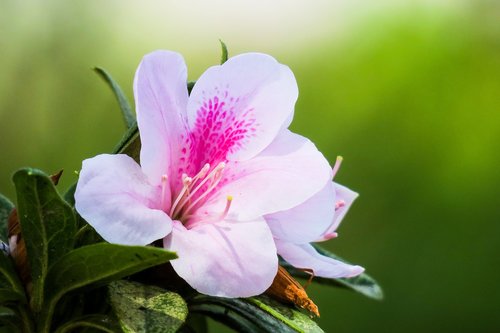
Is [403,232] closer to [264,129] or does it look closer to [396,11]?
[396,11]

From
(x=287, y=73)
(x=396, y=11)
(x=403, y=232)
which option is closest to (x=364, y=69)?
(x=396, y=11)

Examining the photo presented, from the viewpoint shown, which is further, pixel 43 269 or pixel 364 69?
pixel 364 69

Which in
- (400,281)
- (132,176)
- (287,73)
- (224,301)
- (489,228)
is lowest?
(400,281)

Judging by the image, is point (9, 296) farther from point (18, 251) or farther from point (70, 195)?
point (70, 195)

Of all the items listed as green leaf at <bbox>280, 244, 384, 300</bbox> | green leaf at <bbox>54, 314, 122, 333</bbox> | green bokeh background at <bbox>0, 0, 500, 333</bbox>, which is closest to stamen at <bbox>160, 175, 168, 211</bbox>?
green leaf at <bbox>54, 314, 122, 333</bbox>

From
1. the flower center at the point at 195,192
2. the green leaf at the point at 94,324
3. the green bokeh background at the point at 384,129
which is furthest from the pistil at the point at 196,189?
the green bokeh background at the point at 384,129

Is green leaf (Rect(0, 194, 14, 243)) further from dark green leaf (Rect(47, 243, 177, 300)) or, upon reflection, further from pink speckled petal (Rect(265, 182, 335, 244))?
pink speckled petal (Rect(265, 182, 335, 244))

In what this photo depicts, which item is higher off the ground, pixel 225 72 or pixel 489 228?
pixel 225 72
